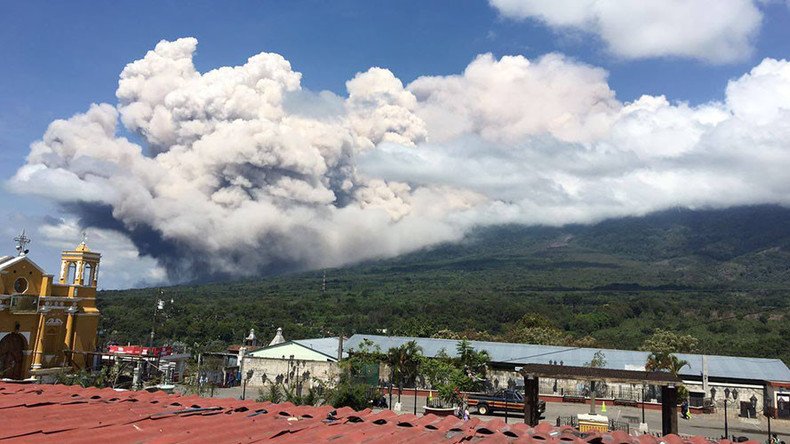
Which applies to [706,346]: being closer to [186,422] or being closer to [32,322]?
[32,322]

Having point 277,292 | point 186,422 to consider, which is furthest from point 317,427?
point 277,292

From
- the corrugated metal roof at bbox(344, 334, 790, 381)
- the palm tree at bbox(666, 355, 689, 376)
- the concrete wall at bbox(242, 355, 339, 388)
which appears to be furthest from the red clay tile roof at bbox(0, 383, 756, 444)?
the corrugated metal roof at bbox(344, 334, 790, 381)

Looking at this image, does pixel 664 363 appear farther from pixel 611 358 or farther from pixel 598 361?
pixel 611 358

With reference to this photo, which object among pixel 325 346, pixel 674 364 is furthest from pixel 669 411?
pixel 325 346

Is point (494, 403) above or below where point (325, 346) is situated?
below

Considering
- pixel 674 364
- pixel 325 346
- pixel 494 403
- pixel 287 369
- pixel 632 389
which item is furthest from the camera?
pixel 325 346

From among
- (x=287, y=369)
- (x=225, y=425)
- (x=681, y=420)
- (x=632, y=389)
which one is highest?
(x=225, y=425)

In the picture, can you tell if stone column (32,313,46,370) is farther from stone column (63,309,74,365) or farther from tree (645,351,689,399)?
tree (645,351,689,399)

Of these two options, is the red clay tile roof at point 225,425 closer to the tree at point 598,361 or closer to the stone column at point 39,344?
the stone column at point 39,344
